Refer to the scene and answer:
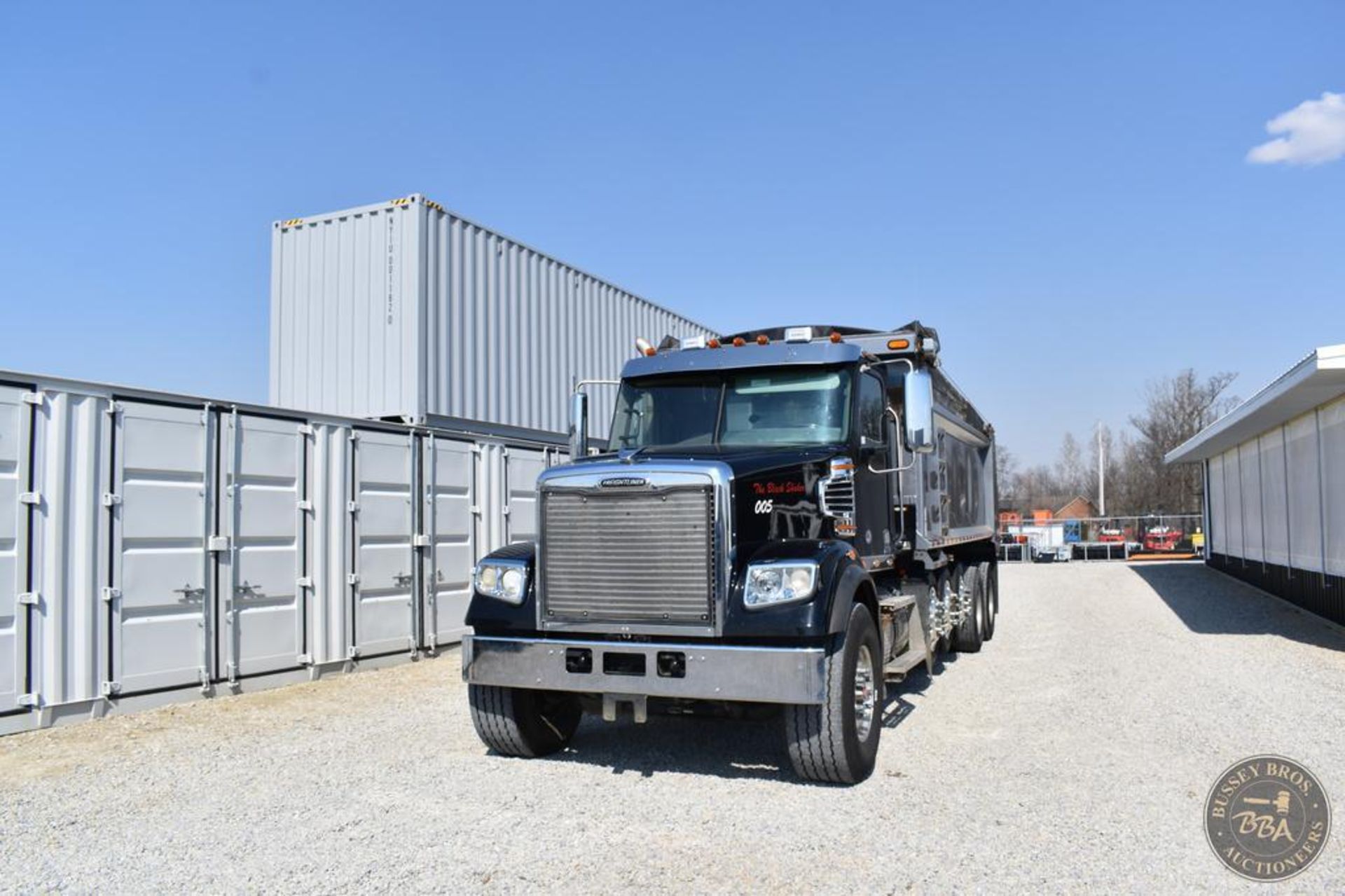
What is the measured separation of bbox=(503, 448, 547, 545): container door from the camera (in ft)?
38.9

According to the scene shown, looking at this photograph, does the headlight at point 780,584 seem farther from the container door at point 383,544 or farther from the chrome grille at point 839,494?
the container door at point 383,544

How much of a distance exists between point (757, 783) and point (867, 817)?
0.85 m

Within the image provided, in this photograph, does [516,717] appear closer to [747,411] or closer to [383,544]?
[747,411]

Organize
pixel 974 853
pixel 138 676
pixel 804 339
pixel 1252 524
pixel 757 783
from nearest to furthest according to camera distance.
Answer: pixel 974 853 < pixel 757 783 < pixel 804 339 < pixel 138 676 < pixel 1252 524

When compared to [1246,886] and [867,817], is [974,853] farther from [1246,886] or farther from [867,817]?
[1246,886]

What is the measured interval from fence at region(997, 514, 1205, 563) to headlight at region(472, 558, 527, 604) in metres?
29.4

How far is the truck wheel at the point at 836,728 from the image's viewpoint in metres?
5.25

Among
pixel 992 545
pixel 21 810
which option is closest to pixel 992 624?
pixel 992 545

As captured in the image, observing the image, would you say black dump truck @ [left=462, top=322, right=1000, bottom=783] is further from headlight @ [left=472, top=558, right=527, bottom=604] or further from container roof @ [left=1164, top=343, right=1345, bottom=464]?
container roof @ [left=1164, top=343, right=1345, bottom=464]

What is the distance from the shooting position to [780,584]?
524 centimetres

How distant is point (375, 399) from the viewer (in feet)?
36.4

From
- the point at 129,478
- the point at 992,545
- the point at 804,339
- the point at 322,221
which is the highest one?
the point at 322,221

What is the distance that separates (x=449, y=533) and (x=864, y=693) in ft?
20.8

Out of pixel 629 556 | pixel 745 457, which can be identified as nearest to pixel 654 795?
pixel 629 556
